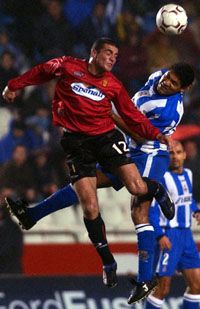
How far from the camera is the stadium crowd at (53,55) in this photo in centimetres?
1066

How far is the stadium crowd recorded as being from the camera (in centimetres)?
1066

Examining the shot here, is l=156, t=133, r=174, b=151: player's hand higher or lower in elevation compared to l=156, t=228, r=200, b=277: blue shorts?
higher

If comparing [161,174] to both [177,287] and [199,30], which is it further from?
[199,30]

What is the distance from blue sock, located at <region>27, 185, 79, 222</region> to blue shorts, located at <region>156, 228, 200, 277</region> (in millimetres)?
1437

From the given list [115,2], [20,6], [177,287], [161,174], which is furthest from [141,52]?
[161,174]

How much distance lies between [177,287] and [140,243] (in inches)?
68.8

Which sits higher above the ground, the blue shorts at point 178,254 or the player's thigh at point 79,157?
the player's thigh at point 79,157

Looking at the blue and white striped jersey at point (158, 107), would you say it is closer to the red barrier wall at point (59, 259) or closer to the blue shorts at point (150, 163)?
the blue shorts at point (150, 163)

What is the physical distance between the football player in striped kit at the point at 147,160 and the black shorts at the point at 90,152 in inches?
8.1

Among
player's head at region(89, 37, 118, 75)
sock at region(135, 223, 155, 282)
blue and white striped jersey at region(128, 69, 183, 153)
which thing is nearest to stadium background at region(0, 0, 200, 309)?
sock at region(135, 223, 155, 282)

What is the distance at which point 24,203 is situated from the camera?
25.6 feet

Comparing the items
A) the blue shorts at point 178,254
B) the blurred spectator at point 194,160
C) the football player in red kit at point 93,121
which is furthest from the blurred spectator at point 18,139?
the football player in red kit at point 93,121

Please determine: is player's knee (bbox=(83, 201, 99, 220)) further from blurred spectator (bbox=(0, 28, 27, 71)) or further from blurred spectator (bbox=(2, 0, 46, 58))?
blurred spectator (bbox=(2, 0, 46, 58))

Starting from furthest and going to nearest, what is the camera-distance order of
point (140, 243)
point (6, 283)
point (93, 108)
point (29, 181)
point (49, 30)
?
point (49, 30) → point (29, 181) → point (6, 283) → point (140, 243) → point (93, 108)
